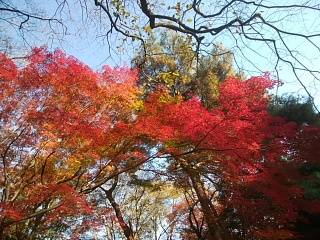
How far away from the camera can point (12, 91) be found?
11523 mm

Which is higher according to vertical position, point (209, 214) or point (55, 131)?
point (55, 131)

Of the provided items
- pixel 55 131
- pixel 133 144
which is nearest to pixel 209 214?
pixel 133 144

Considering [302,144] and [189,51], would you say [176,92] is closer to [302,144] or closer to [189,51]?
[302,144]

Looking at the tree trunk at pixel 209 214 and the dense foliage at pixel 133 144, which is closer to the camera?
the dense foliage at pixel 133 144

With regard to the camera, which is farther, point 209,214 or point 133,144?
point 209,214

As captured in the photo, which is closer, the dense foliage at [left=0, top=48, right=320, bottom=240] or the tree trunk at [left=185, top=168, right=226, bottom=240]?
the dense foliage at [left=0, top=48, right=320, bottom=240]

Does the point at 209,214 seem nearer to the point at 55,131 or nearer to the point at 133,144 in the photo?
the point at 133,144

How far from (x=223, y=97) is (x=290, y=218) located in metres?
4.36

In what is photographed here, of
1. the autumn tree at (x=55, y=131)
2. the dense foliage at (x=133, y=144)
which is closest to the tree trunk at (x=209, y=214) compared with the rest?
the dense foliage at (x=133, y=144)

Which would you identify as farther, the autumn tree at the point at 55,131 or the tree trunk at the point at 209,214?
the tree trunk at the point at 209,214

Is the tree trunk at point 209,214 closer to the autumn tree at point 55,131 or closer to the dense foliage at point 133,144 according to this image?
the dense foliage at point 133,144

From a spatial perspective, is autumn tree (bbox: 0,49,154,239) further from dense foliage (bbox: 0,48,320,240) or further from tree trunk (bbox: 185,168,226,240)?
tree trunk (bbox: 185,168,226,240)

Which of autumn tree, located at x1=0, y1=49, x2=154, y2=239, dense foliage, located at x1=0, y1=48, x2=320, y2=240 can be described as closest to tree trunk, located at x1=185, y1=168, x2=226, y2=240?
dense foliage, located at x1=0, y1=48, x2=320, y2=240

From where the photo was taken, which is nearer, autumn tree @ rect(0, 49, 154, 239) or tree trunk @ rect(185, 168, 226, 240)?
autumn tree @ rect(0, 49, 154, 239)
